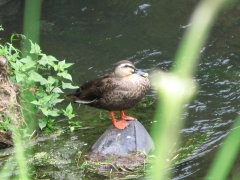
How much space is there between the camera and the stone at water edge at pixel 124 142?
4715 millimetres

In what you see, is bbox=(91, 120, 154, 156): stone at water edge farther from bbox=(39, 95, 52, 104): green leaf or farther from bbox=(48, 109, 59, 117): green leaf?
bbox=(39, 95, 52, 104): green leaf

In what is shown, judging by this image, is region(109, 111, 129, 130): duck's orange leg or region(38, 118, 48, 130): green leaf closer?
region(109, 111, 129, 130): duck's orange leg

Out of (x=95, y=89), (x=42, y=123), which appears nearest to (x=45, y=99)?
(x=42, y=123)

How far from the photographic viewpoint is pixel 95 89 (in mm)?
4965

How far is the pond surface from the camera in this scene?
17.8 ft

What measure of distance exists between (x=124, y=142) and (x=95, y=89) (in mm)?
662

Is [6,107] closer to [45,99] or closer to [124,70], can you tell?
[45,99]

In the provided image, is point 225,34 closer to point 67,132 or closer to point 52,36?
point 52,36

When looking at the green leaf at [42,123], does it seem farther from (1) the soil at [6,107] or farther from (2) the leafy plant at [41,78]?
(1) the soil at [6,107]

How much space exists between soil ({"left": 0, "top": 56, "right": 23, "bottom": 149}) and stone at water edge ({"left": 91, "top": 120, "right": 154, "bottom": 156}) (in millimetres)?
918

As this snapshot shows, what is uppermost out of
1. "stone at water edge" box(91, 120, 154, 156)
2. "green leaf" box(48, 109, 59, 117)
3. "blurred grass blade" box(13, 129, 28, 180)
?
"green leaf" box(48, 109, 59, 117)

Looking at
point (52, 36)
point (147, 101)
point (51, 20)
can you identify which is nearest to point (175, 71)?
point (147, 101)

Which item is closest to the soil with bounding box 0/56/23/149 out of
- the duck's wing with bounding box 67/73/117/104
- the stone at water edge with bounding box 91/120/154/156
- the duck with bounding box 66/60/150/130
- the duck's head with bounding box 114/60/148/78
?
the duck's wing with bounding box 67/73/117/104

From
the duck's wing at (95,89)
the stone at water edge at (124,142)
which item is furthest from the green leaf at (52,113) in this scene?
the stone at water edge at (124,142)
